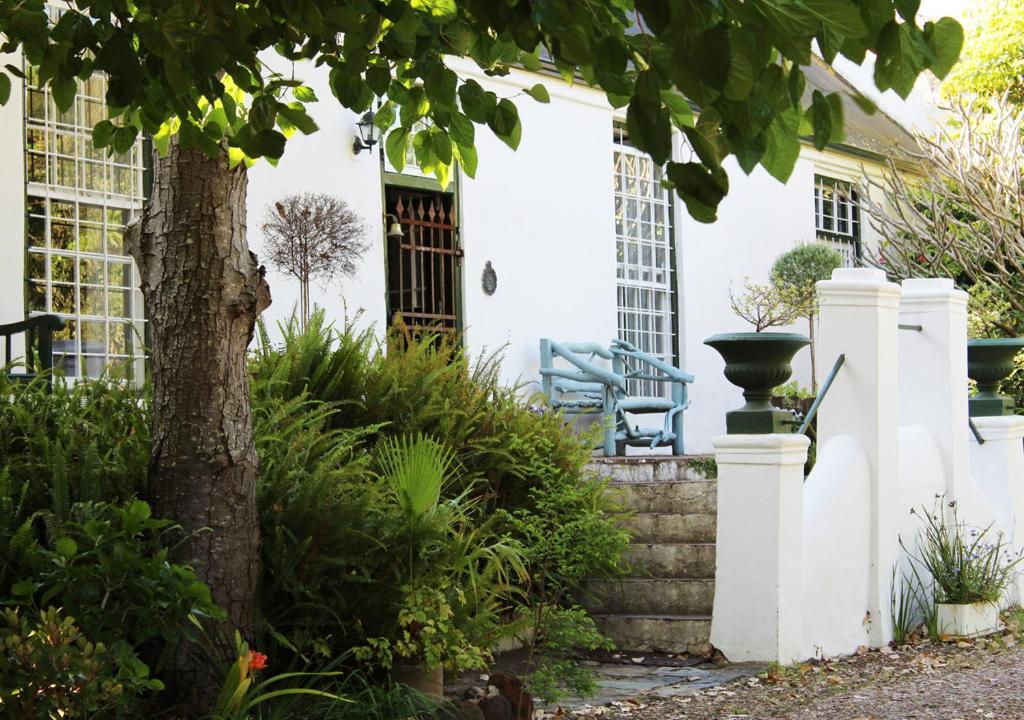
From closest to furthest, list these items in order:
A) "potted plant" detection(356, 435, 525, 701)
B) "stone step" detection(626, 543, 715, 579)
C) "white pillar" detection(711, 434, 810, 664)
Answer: "potted plant" detection(356, 435, 525, 701) → "white pillar" detection(711, 434, 810, 664) → "stone step" detection(626, 543, 715, 579)

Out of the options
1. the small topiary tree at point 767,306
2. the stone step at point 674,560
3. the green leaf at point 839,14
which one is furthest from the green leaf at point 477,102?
the small topiary tree at point 767,306

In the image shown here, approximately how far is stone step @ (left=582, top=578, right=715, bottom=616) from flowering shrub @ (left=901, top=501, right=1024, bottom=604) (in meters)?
1.38

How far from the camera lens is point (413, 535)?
4996 mm

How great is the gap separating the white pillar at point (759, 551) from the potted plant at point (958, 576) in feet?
4.42

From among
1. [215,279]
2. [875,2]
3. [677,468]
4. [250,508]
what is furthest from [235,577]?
[677,468]

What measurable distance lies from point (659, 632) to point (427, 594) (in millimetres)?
2570

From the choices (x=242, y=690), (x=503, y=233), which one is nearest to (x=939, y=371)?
(x=503, y=233)

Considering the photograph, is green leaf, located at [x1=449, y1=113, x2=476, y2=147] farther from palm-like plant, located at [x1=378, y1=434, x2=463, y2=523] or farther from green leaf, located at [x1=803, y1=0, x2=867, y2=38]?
palm-like plant, located at [x1=378, y1=434, x2=463, y2=523]

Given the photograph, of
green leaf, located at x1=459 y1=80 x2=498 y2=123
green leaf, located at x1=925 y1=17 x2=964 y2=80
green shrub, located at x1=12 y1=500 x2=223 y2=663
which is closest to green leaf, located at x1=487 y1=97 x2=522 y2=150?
green leaf, located at x1=459 y1=80 x2=498 y2=123

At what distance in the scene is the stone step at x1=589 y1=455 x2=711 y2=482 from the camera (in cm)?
916

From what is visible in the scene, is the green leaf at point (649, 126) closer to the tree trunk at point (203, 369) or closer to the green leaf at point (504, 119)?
the green leaf at point (504, 119)

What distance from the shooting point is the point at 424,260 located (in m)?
10.9

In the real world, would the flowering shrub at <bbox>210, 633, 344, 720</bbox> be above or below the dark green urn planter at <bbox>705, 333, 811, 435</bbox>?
below

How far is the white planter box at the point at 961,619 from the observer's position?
7.60 m
